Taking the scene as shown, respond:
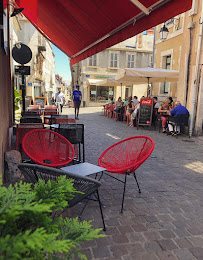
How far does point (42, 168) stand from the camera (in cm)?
189

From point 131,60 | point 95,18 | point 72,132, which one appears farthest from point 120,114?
point 131,60

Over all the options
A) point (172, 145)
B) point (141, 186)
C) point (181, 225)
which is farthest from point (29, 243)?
point (172, 145)

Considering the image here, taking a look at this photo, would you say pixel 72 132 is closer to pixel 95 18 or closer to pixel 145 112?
pixel 95 18

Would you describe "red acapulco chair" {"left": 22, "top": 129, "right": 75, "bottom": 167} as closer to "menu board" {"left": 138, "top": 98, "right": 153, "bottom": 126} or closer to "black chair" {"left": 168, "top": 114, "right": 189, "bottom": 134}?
"black chair" {"left": 168, "top": 114, "right": 189, "bottom": 134}

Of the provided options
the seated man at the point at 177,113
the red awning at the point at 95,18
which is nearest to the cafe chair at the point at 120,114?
the seated man at the point at 177,113

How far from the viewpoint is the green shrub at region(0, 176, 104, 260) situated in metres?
0.86

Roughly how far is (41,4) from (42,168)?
13.9 feet

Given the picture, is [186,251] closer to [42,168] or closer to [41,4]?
[42,168]

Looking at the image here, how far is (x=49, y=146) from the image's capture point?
151 inches

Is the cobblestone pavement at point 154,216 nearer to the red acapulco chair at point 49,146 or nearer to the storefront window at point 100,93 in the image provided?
the red acapulco chair at point 49,146

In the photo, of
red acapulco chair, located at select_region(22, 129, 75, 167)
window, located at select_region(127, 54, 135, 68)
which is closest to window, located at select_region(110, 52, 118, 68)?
window, located at select_region(127, 54, 135, 68)

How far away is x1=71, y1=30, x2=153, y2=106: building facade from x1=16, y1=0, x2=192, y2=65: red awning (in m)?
22.7

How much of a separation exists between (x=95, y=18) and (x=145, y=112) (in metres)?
6.35

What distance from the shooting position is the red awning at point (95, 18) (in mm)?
3319
